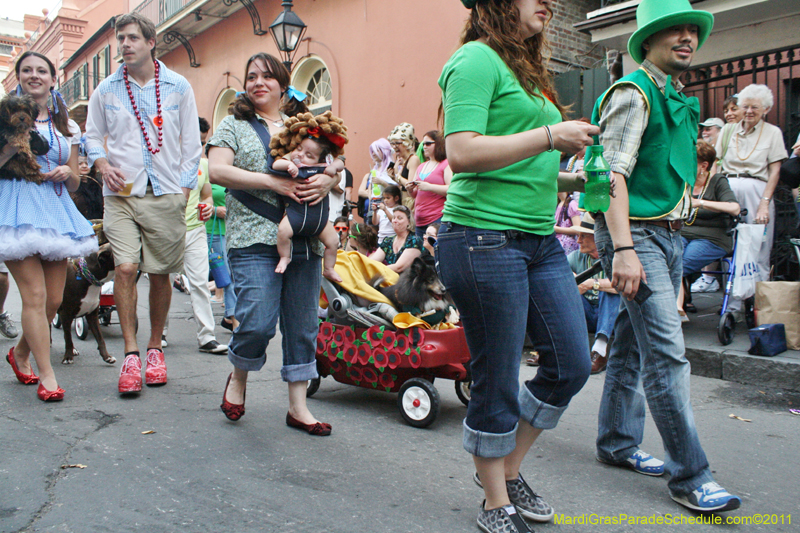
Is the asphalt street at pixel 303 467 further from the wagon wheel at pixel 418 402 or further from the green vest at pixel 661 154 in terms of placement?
the green vest at pixel 661 154

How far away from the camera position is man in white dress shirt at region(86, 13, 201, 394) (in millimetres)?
4473

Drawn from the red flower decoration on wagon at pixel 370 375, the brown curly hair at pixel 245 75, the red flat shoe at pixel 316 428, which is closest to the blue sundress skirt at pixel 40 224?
the brown curly hair at pixel 245 75

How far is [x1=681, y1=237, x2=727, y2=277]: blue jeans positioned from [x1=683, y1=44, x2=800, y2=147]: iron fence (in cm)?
216

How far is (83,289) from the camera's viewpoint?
18.0 feet

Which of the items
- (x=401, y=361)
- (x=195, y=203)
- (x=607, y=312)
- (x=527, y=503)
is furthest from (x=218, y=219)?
(x=527, y=503)

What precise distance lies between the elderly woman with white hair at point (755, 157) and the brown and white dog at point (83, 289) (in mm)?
5892

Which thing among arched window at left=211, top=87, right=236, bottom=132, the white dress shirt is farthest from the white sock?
arched window at left=211, top=87, right=236, bottom=132

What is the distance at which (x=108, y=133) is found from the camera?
459 cm

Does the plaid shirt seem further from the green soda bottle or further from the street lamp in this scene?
the street lamp

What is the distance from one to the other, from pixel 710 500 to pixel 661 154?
1.46 metres

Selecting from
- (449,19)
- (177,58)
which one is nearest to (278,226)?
(449,19)

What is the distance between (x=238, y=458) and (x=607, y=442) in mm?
1820

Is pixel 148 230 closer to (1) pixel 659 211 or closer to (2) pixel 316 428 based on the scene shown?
(2) pixel 316 428

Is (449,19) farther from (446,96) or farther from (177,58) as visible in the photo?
(177,58)
